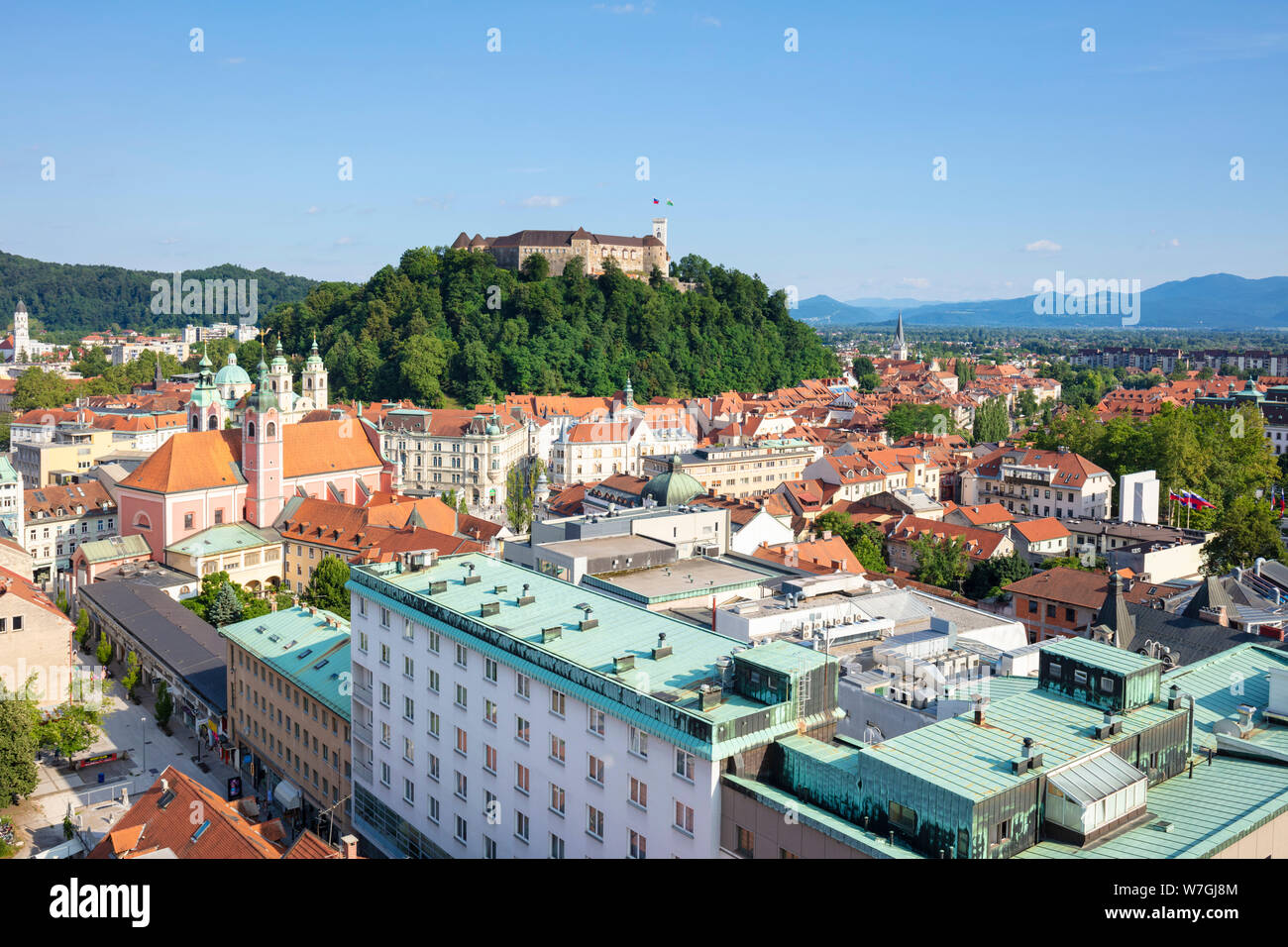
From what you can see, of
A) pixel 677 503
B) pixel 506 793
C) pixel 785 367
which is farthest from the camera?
pixel 785 367

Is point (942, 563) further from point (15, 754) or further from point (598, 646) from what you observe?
point (15, 754)

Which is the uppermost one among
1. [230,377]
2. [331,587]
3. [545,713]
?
[230,377]

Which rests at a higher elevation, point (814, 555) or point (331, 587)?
point (814, 555)

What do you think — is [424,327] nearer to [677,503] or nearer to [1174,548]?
[677,503]

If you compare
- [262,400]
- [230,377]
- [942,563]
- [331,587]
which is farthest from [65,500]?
[942,563]

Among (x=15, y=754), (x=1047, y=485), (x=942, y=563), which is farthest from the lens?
(x=1047, y=485)
